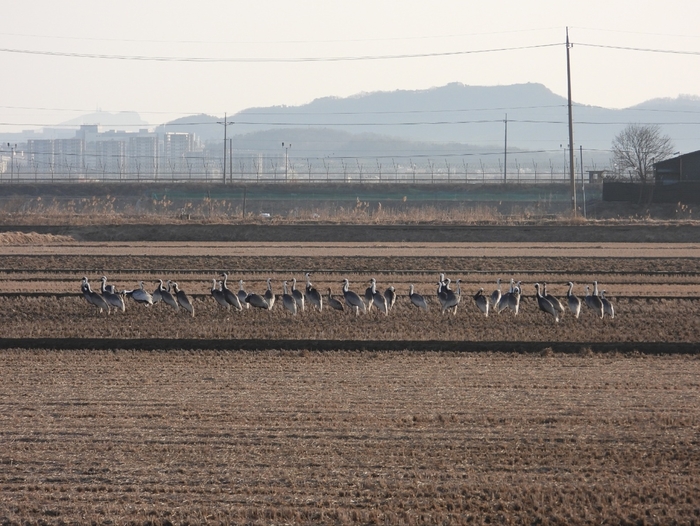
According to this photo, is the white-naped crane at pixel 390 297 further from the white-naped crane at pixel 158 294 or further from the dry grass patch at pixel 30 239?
the dry grass patch at pixel 30 239

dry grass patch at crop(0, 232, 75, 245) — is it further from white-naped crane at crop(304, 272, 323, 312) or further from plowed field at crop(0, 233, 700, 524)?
white-naped crane at crop(304, 272, 323, 312)

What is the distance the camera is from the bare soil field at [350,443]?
8406 millimetres

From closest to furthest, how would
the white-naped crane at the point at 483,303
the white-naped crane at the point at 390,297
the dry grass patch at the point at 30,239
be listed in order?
the white-naped crane at the point at 483,303 < the white-naped crane at the point at 390,297 < the dry grass patch at the point at 30,239

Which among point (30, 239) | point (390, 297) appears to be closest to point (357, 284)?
point (390, 297)

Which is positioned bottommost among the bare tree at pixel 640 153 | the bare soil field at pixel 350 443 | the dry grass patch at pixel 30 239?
the bare soil field at pixel 350 443

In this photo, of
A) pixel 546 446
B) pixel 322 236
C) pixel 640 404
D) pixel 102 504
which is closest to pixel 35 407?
pixel 102 504

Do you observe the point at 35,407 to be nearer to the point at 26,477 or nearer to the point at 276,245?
the point at 26,477

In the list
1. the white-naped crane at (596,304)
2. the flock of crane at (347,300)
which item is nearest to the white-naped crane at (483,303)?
the flock of crane at (347,300)

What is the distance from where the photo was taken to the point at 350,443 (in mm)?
10117

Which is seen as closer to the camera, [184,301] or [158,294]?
[184,301]

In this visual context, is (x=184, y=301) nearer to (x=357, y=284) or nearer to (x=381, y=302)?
(x=381, y=302)

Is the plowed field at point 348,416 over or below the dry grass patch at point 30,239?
below

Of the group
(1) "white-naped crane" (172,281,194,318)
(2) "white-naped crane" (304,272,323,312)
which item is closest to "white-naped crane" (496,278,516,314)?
(2) "white-naped crane" (304,272,323,312)

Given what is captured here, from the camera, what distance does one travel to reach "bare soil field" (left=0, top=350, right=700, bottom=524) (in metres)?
8.41
